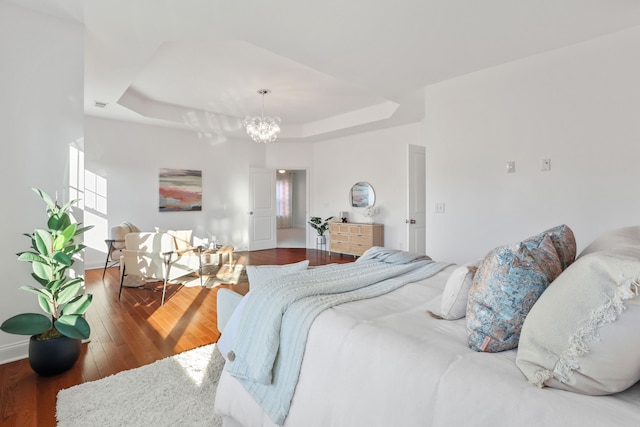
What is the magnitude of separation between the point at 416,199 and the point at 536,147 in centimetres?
191

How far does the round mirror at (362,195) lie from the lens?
7.13 meters

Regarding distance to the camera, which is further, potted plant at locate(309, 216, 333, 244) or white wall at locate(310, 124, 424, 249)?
potted plant at locate(309, 216, 333, 244)

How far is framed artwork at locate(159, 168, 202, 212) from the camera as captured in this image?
6.69 meters

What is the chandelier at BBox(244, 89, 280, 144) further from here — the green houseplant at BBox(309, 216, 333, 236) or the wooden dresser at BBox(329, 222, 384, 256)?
the green houseplant at BBox(309, 216, 333, 236)

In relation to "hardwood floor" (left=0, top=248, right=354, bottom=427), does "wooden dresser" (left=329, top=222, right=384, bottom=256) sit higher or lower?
higher

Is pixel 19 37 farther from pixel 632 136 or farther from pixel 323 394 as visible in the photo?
pixel 632 136

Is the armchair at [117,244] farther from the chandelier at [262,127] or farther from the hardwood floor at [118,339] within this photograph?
the chandelier at [262,127]

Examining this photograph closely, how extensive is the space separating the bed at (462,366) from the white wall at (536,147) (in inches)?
68.3

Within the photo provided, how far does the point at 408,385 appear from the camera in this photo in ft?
3.60

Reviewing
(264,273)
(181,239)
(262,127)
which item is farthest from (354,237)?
(264,273)

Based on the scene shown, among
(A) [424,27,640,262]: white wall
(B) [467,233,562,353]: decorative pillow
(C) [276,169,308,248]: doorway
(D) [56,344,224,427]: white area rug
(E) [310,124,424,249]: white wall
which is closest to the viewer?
(B) [467,233,562,353]: decorative pillow

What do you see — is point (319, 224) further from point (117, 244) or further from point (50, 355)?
point (50, 355)

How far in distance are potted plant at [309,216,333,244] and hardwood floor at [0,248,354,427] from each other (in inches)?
131

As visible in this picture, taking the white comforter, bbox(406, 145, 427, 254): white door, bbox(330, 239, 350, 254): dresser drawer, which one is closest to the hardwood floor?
the white comforter
